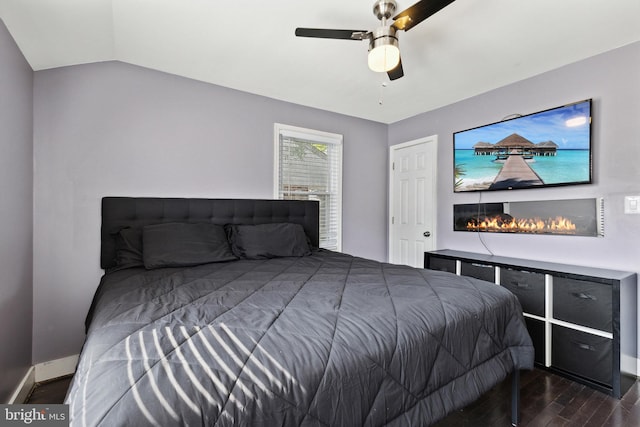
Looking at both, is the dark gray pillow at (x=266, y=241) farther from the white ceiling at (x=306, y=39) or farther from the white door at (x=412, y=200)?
the white door at (x=412, y=200)

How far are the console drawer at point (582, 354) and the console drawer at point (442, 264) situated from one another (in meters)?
0.92

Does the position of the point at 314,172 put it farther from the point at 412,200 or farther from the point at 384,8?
the point at 384,8

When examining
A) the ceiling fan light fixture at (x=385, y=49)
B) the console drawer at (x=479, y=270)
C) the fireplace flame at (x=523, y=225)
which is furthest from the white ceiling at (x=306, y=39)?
the console drawer at (x=479, y=270)

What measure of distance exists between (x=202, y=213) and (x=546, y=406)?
2996 mm

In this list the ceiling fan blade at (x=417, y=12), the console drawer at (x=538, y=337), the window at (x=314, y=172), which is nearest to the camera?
the ceiling fan blade at (x=417, y=12)

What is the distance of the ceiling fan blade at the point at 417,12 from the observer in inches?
59.2

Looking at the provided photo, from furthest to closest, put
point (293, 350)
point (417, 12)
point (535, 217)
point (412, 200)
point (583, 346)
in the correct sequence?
point (412, 200), point (535, 217), point (583, 346), point (417, 12), point (293, 350)

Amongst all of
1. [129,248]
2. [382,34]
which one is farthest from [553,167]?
[129,248]

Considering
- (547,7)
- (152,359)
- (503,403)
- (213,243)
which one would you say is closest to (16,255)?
(213,243)

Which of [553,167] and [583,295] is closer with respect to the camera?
[583,295]

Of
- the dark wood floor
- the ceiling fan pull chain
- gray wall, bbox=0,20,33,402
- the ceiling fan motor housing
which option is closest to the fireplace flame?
the dark wood floor

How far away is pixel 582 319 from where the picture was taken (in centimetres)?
216

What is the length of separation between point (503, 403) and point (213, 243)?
93.3 inches

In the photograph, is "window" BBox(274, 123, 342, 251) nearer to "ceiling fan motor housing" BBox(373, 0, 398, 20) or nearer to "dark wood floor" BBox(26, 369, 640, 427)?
"ceiling fan motor housing" BBox(373, 0, 398, 20)
